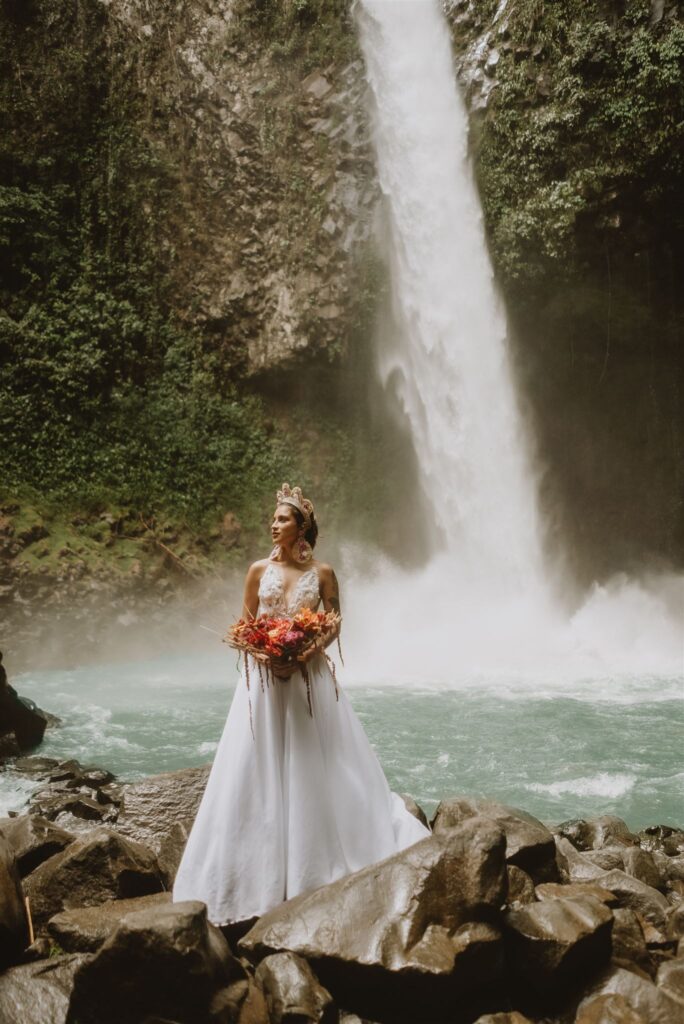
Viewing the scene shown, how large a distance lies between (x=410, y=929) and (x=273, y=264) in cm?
1805

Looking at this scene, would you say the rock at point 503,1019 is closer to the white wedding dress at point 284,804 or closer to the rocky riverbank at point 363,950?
the rocky riverbank at point 363,950

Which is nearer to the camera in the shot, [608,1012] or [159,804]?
[608,1012]

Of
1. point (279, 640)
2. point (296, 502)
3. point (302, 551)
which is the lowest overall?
point (279, 640)

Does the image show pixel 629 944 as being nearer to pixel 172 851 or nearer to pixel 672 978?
→ pixel 672 978

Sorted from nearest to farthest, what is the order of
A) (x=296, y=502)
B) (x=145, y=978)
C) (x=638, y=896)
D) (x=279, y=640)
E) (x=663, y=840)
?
Answer: 1. (x=145, y=978)
2. (x=279, y=640)
3. (x=638, y=896)
4. (x=296, y=502)
5. (x=663, y=840)

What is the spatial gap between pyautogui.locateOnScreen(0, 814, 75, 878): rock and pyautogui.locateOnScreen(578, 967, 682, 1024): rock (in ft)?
9.60

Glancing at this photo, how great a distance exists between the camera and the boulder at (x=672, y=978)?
312 centimetres

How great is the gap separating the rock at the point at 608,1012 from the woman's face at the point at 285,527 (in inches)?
93.4

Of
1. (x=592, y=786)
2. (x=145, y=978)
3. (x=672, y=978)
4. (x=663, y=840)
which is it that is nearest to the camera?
(x=145, y=978)

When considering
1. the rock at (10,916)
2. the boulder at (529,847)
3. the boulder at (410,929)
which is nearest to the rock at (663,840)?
the boulder at (529,847)

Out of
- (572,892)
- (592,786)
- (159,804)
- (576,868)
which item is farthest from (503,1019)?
(592,786)

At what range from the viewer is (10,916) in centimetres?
324

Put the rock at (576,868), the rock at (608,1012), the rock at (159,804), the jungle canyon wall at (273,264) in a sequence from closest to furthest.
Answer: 1. the rock at (608,1012)
2. the rock at (576,868)
3. the rock at (159,804)
4. the jungle canyon wall at (273,264)

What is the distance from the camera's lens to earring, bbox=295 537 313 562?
4082 mm
